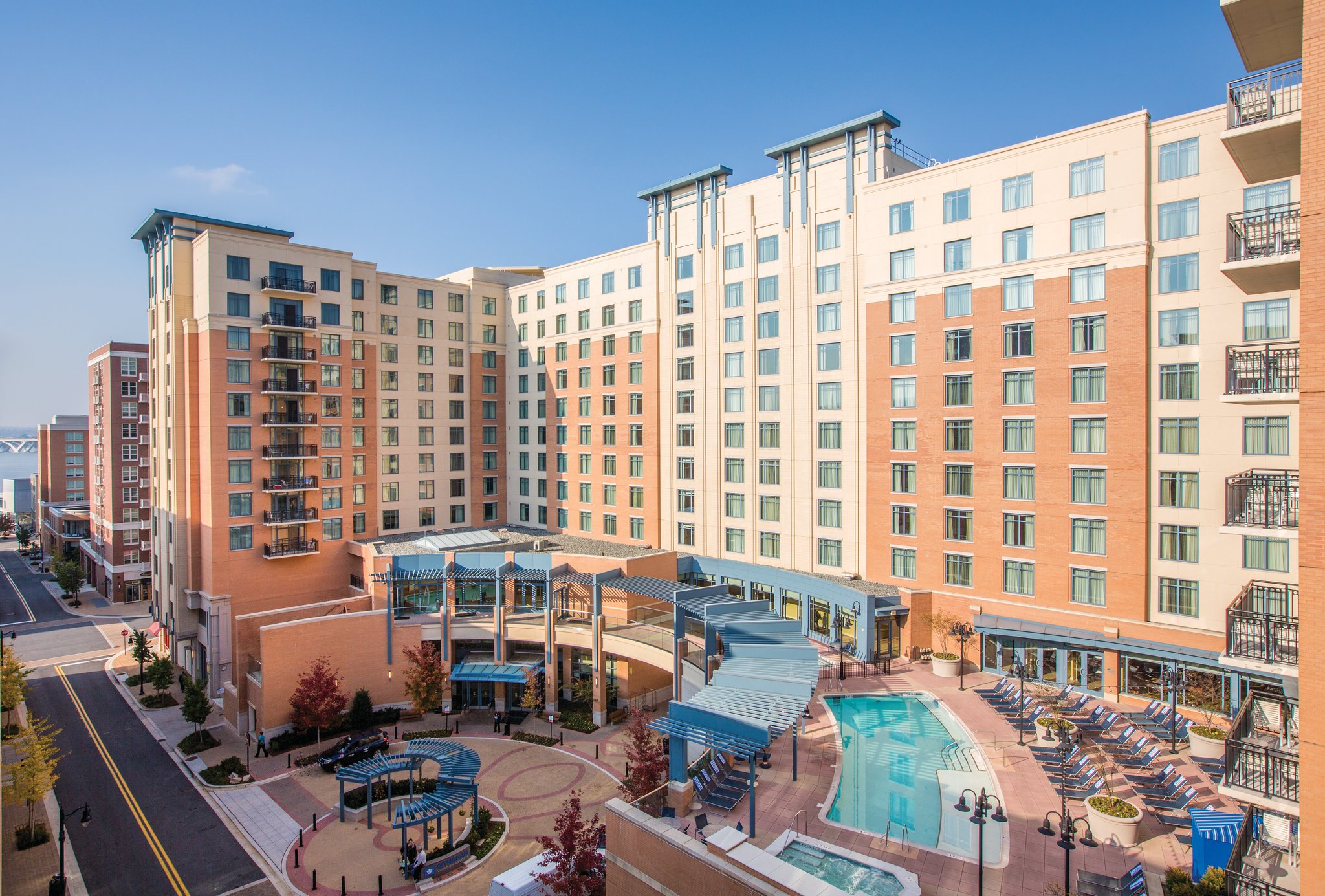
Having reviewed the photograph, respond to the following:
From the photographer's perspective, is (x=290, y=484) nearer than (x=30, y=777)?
No

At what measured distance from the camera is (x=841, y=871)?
58.9 feet

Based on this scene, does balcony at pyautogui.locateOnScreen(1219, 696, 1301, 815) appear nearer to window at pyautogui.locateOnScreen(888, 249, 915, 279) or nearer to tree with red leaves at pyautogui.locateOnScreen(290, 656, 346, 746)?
window at pyautogui.locateOnScreen(888, 249, 915, 279)

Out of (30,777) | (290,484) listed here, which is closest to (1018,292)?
(290,484)

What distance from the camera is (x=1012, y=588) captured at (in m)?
35.9

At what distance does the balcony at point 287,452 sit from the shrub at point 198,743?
57.2ft

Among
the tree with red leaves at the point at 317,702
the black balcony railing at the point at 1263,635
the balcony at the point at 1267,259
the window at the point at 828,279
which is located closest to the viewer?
the balcony at the point at 1267,259

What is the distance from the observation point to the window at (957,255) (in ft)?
122

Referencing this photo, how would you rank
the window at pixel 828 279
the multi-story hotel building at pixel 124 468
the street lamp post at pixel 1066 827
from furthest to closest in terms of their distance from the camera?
the multi-story hotel building at pixel 124 468, the window at pixel 828 279, the street lamp post at pixel 1066 827

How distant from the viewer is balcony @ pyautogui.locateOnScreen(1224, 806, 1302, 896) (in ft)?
44.3

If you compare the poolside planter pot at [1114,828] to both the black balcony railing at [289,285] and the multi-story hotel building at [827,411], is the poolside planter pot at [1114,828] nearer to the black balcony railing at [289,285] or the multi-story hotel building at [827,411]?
the multi-story hotel building at [827,411]

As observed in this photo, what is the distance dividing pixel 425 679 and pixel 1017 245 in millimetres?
39637

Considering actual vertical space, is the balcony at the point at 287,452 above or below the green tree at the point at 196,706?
above

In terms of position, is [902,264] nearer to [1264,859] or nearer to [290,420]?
[1264,859]

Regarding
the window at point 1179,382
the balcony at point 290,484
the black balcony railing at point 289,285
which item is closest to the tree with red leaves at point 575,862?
the window at point 1179,382
